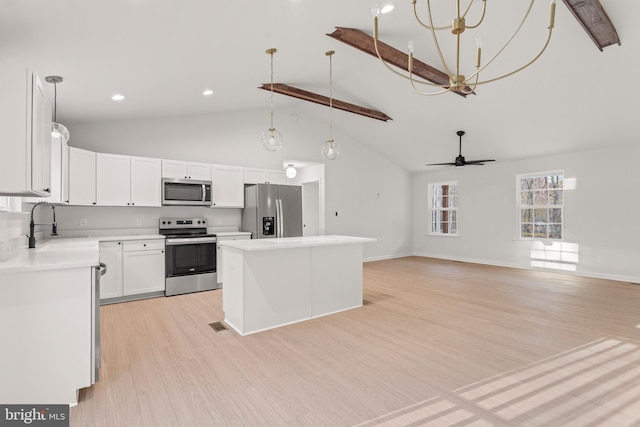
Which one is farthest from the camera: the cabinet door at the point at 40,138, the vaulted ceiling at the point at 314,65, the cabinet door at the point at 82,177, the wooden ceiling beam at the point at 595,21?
the cabinet door at the point at 82,177

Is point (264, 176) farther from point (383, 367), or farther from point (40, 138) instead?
point (383, 367)

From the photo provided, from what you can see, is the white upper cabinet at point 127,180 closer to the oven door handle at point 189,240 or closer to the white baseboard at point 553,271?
the oven door handle at point 189,240

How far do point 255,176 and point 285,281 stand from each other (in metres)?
2.97

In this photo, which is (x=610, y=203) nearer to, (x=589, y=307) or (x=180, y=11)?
(x=589, y=307)

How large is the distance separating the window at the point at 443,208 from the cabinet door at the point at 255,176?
16.1ft


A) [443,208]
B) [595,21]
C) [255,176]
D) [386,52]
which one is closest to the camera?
[595,21]

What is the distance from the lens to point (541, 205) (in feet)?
22.1

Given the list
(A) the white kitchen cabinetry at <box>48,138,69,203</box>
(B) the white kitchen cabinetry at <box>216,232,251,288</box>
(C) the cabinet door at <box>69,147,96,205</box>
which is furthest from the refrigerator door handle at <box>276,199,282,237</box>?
(A) the white kitchen cabinetry at <box>48,138,69,203</box>

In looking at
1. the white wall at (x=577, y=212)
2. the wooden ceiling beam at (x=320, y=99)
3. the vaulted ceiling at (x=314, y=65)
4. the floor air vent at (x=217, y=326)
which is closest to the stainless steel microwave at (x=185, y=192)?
the vaulted ceiling at (x=314, y=65)

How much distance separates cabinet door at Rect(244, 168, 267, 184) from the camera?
592 centimetres

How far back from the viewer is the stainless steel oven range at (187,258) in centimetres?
483

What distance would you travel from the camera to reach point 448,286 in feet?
17.6

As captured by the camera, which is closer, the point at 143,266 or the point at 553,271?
the point at 143,266

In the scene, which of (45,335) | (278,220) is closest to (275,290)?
(45,335)
